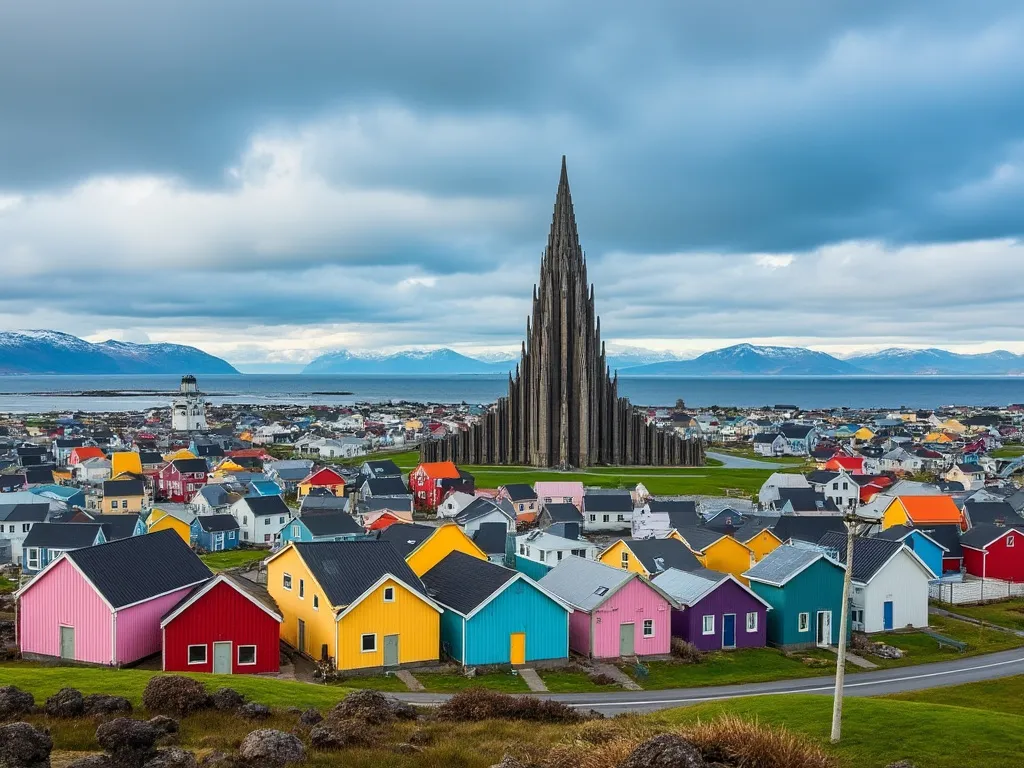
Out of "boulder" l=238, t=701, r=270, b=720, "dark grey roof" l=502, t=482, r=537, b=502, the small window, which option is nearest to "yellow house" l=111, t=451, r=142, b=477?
"dark grey roof" l=502, t=482, r=537, b=502

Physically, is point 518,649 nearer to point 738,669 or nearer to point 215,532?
point 738,669

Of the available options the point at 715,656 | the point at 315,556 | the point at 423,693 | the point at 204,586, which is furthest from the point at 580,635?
the point at 204,586

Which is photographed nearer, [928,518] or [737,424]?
[928,518]

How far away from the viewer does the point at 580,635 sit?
35.0 metres

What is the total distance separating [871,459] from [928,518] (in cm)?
6075

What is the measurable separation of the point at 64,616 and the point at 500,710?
1821cm

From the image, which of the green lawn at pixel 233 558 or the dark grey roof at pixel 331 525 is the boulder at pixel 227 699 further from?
the green lawn at pixel 233 558

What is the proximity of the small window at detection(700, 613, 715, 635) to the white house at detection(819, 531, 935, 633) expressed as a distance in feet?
27.6

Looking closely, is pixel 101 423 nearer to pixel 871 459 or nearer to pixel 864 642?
pixel 871 459

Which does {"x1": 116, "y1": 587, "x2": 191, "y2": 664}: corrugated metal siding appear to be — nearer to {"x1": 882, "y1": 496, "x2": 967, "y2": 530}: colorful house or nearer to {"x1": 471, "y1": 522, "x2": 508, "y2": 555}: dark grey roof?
{"x1": 471, "y1": 522, "x2": 508, "y2": 555}: dark grey roof

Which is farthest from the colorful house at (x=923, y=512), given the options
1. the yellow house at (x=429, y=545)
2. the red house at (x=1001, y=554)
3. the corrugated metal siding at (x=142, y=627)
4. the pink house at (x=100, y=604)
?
the pink house at (x=100, y=604)

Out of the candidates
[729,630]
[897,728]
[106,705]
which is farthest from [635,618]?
[106,705]

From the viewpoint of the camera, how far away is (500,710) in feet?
74.7

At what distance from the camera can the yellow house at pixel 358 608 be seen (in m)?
31.6
